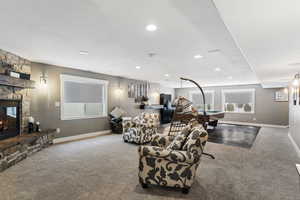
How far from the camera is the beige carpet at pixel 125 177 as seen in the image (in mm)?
2045

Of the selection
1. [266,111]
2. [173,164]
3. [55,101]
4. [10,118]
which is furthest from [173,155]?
[266,111]

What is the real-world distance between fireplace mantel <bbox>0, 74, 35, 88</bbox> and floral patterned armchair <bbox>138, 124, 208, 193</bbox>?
3236 mm

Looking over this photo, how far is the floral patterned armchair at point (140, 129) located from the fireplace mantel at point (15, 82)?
2.74 m

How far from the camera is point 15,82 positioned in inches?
133

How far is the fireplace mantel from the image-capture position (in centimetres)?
312

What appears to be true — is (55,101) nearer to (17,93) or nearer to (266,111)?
(17,93)

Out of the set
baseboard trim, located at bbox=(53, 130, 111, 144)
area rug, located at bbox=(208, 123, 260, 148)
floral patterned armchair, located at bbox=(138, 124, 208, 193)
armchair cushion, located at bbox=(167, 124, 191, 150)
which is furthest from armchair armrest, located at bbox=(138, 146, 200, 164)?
baseboard trim, located at bbox=(53, 130, 111, 144)

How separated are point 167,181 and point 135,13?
221 cm

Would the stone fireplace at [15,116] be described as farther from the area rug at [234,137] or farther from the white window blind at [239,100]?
the white window blind at [239,100]

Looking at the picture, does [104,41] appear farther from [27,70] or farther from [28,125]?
[28,125]

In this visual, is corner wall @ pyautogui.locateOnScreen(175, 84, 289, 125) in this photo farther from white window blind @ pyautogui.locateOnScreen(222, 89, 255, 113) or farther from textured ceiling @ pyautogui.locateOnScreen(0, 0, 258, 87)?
textured ceiling @ pyautogui.locateOnScreen(0, 0, 258, 87)

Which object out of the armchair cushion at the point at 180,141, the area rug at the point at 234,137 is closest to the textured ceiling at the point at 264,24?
the armchair cushion at the point at 180,141

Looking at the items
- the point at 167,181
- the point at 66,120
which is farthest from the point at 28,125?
the point at 167,181

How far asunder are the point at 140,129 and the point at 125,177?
1.99 metres
